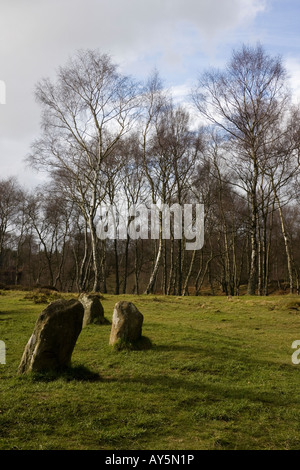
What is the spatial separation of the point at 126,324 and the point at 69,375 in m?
2.63

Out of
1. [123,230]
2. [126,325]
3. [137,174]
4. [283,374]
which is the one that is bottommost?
[283,374]

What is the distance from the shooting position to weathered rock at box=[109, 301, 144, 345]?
370 inches

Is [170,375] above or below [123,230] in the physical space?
below

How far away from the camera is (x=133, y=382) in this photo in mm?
6922

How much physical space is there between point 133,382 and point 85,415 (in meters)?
1.64

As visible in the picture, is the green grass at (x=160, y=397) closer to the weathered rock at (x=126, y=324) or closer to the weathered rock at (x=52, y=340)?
the weathered rock at (x=52, y=340)

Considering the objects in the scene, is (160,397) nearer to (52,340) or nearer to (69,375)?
(69,375)

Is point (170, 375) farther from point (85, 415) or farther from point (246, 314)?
point (246, 314)

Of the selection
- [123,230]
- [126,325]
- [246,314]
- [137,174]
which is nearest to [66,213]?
[123,230]

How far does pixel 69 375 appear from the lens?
703cm

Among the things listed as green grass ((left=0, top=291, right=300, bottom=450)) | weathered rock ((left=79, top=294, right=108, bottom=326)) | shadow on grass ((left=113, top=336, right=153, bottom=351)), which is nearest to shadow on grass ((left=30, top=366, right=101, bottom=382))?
green grass ((left=0, top=291, right=300, bottom=450))

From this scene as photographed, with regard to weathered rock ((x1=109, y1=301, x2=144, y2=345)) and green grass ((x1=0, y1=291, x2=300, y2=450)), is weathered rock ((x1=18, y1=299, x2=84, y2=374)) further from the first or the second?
weathered rock ((x1=109, y1=301, x2=144, y2=345))

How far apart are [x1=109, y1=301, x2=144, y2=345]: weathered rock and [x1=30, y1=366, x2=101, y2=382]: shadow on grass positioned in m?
2.05

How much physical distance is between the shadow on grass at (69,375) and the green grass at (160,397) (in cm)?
2
